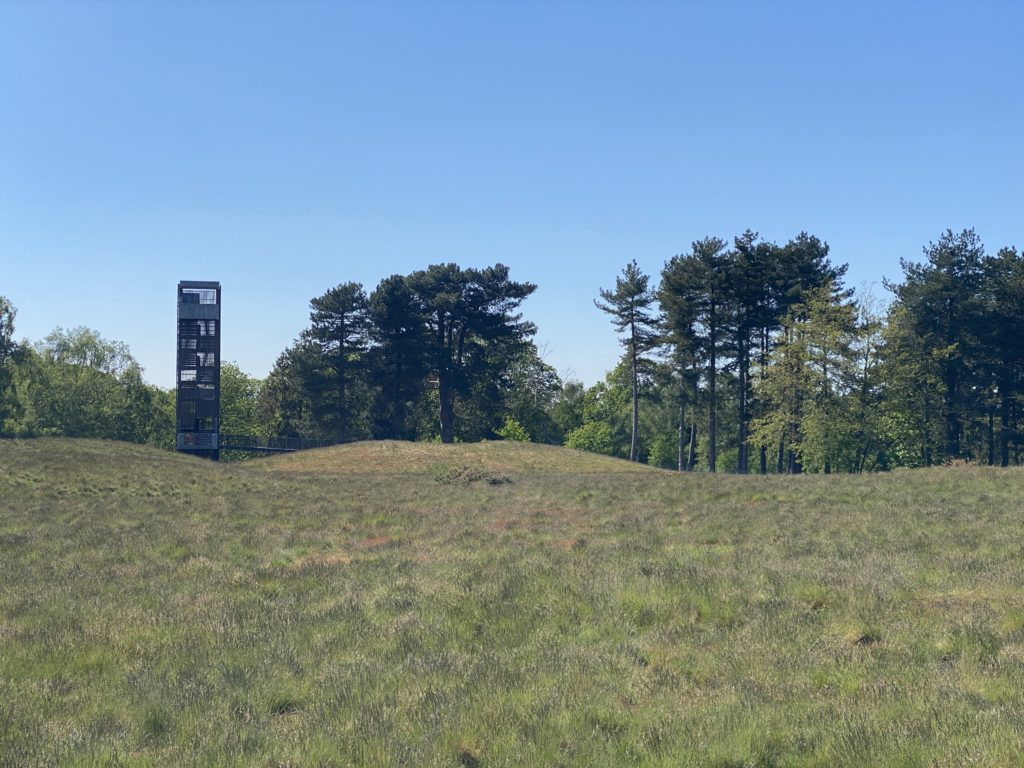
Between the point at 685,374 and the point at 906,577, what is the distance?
59.2 metres

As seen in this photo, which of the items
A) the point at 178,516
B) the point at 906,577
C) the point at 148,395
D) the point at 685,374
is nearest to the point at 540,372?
the point at 685,374

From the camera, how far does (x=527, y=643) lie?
9.74 m

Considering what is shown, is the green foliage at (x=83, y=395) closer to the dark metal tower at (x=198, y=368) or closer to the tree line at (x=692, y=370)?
the tree line at (x=692, y=370)

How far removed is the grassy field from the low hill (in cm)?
3578

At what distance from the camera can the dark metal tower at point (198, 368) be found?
6450 cm

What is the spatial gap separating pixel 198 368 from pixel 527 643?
6169 centimetres

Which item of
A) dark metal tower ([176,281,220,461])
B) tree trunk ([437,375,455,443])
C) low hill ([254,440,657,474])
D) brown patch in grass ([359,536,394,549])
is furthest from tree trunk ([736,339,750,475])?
brown patch in grass ([359,536,394,549])

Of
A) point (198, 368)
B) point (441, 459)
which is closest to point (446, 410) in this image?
point (441, 459)

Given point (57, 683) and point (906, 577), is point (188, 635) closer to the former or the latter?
point (57, 683)

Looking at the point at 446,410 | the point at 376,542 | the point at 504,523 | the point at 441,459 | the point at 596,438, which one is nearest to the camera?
the point at 376,542

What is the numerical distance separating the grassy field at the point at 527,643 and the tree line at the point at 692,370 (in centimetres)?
4463

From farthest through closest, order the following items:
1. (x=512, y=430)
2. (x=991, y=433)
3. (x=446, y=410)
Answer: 1. (x=512, y=430)
2. (x=446, y=410)
3. (x=991, y=433)

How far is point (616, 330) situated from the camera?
Result: 75750 mm

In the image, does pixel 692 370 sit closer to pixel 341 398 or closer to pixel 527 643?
pixel 341 398
